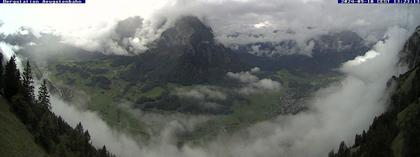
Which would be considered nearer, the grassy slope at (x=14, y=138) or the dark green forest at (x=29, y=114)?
the grassy slope at (x=14, y=138)

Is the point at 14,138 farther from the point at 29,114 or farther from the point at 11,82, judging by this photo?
the point at 11,82

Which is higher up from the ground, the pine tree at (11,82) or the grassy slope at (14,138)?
the pine tree at (11,82)

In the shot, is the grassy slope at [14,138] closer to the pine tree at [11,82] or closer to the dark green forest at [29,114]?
the dark green forest at [29,114]

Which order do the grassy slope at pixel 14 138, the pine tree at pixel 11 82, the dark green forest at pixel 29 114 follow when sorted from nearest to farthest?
the grassy slope at pixel 14 138 < the dark green forest at pixel 29 114 < the pine tree at pixel 11 82

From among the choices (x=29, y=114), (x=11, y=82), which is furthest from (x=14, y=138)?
(x=11, y=82)

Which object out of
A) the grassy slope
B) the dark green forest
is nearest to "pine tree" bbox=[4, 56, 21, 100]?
the dark green forest

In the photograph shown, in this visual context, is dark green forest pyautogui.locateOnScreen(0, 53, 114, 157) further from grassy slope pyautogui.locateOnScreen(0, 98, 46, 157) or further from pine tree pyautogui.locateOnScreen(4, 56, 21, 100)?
grassy slope pyautogui.locateOnScreen(0, 98, 46, 157)

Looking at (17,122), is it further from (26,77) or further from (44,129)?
(26,77)

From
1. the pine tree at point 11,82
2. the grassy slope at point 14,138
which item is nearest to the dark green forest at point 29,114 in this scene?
the pine tree at point 11,82
